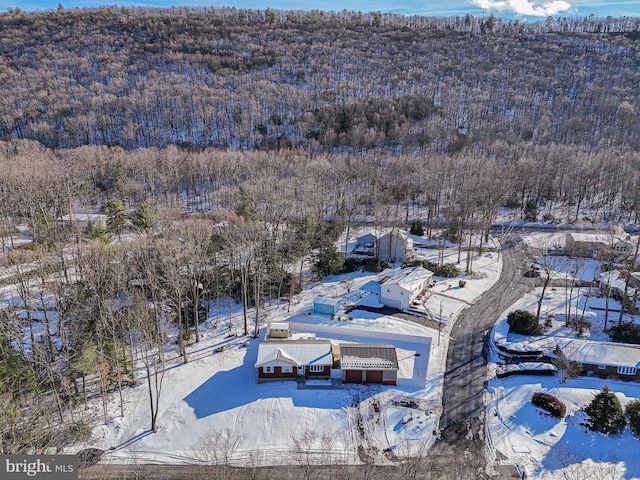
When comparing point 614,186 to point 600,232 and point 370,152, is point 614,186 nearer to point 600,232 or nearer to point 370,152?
point 600,232

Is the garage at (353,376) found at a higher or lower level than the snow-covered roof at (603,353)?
lower

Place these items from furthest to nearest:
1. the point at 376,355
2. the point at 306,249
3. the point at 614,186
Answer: the point at 614,186 → the point at 306,249 → the point at 376,355

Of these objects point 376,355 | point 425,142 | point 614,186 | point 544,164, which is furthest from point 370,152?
point 376,355

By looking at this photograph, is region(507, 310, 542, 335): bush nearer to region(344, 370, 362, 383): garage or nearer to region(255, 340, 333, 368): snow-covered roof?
region(344, 370, 362, 383): garage

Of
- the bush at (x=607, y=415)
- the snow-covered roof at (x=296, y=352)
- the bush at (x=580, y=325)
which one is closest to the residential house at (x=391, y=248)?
the bush at (x=580, y=325)

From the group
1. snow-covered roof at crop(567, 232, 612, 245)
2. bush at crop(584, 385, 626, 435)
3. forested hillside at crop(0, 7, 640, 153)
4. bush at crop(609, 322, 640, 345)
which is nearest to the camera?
bush at crop(584, 385, 626, 435)

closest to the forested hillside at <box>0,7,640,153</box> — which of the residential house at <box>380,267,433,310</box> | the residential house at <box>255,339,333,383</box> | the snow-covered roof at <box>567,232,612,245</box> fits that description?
the snow-covered roof at <box>567,232,612,245</box>

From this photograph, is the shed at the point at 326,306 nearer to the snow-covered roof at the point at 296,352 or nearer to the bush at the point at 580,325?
the snow-covered roof at the point at 296,352
